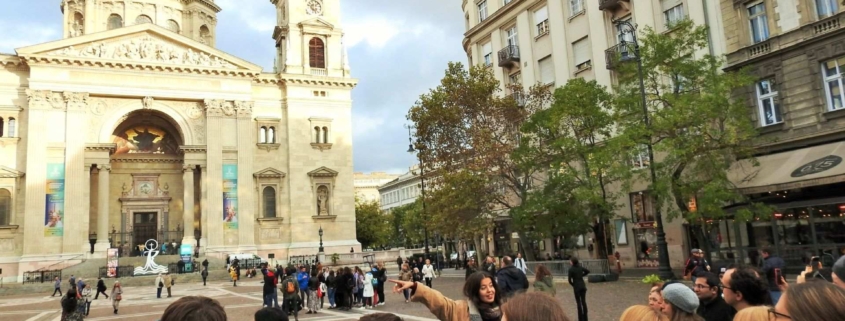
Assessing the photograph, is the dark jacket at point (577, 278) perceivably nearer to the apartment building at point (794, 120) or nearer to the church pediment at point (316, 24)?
the apartment building at point (794, 120)

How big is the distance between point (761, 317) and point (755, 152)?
21292mm

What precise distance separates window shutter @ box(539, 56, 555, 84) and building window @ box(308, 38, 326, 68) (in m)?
22.6

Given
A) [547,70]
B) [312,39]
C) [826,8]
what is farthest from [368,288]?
[312,39]

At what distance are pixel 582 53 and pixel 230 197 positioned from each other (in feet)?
88.7

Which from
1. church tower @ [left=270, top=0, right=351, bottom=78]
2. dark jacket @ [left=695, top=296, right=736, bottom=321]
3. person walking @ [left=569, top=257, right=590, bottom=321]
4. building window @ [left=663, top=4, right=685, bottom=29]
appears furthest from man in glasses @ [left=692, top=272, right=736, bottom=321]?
church tower @ [left=270, top=0, right=351, bottom=78]

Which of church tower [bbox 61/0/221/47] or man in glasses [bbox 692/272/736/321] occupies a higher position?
church tower [bbox 61/0/221/47]

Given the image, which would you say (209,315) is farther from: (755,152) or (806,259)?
(755,152)

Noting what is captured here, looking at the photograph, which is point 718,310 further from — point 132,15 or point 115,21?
point 115,21

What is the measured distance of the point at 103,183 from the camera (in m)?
42.5

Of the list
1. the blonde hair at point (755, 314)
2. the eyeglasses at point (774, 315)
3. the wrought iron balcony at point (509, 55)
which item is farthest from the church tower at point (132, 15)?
the eyeglasses at point (774, 315)

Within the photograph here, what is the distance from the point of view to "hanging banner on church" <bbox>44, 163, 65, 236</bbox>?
40.0 m

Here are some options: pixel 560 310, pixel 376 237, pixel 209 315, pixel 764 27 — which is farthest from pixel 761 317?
pixel 376 237

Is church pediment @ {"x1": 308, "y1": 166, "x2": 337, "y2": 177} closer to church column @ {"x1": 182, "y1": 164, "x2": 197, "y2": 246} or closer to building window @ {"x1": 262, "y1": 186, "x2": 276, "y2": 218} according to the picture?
building window @ {"x1": 262, "y1": 186, "x2": 276, "y2": 218}

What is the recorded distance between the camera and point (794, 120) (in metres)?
21.9
